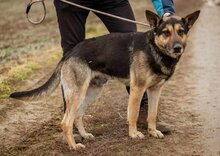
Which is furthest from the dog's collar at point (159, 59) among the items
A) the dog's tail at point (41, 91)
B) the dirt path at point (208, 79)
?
the dog's tail at point (41, 91)

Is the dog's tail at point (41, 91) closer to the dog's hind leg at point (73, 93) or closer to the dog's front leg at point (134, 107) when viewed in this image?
the dog's hind leg at point (73, 93)

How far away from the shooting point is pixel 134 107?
6.21 metres

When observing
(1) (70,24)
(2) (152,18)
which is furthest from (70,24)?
(2) (152,18)

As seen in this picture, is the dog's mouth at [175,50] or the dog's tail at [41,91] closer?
the dog's mouth at [175,50]

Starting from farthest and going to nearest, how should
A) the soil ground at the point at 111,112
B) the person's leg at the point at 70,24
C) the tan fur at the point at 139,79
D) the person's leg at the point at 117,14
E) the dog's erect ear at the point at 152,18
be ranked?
the person's leg at the point at 117,14 → the person's leg at the point at 70,24 → the soil ground at the point at 111,112 → the tan fur at the point at 139,79 → the dog's erect ear at the point at 152,18

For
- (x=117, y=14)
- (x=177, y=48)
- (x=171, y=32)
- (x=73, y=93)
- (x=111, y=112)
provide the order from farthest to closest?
1. (x=111, y=112)
2. (x=117, y=14)
3. (x=73, y=93)
4. (x=171, y=32)
5. (x=177, y=48)

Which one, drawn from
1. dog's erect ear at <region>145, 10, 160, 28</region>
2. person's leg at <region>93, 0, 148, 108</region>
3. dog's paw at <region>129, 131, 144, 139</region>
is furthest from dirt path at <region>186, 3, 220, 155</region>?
person's leg at <region>93, 0, 148, 108</region>

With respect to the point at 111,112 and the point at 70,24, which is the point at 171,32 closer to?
the point at 70,24

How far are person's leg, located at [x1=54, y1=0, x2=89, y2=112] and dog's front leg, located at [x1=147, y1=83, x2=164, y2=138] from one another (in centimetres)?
118

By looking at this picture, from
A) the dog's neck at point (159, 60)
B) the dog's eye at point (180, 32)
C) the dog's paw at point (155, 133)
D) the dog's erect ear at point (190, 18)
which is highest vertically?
the dog's erect ear at point (190, 18)

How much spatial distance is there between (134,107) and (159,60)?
0.66 m

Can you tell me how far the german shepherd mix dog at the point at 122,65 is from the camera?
6.02 m

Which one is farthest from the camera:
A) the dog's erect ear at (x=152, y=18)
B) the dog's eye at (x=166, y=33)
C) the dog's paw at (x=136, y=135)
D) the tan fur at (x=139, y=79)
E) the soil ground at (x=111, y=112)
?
the dog's paw at (x=136, y=135)

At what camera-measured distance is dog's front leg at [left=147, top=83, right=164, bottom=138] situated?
21.1 ft
